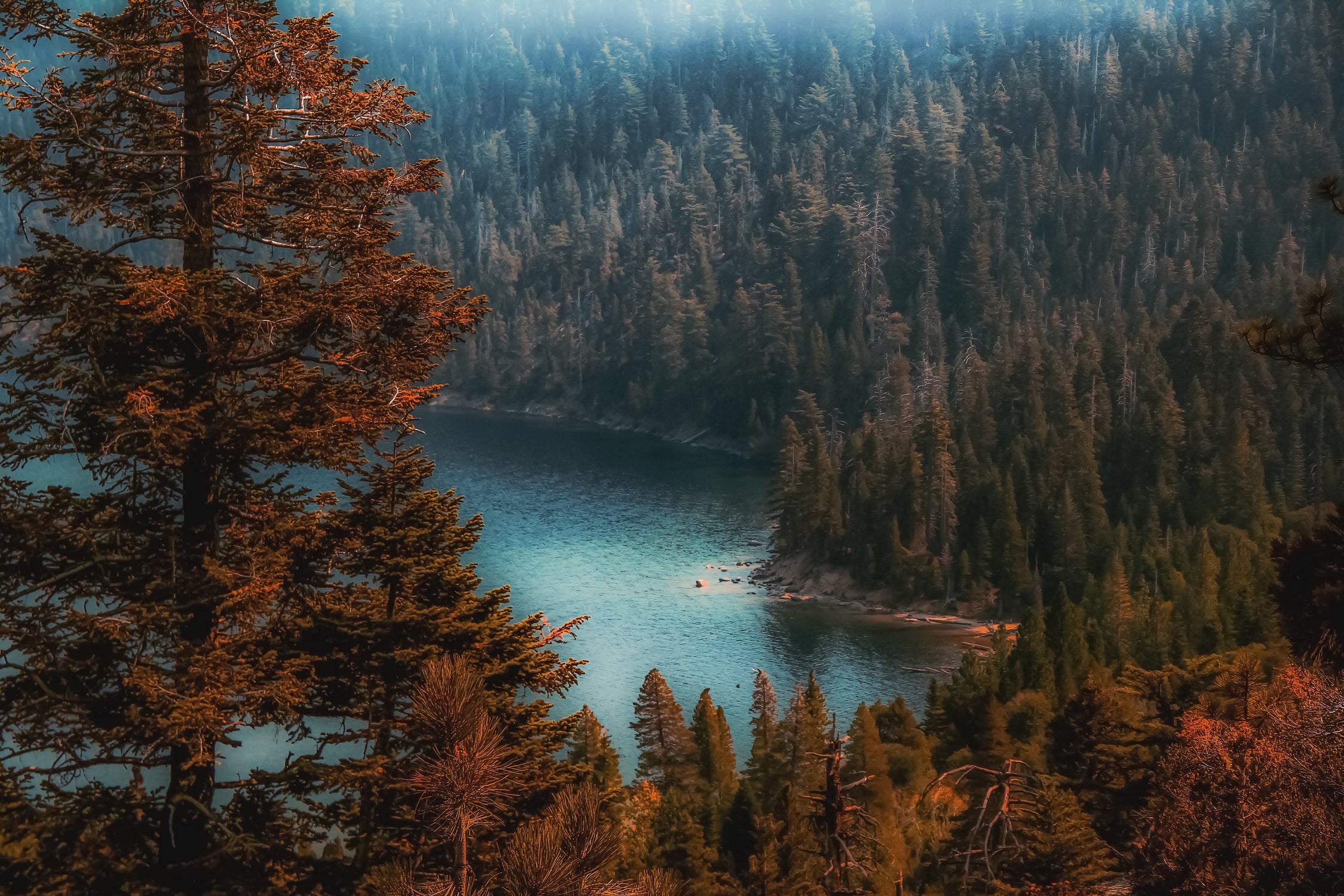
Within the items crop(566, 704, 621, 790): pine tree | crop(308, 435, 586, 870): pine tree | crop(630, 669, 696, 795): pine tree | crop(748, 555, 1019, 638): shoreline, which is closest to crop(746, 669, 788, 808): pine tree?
crop(630, 669, 696, 795): pine tree

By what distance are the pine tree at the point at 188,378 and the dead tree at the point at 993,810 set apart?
7.87 metres

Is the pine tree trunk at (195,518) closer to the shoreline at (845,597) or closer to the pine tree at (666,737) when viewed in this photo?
the pine tree at (666,737)

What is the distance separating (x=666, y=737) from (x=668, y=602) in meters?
54.7

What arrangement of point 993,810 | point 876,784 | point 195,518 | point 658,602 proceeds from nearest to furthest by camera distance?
point 195,518 < point 993,810 < point 876,784 < point 658,602

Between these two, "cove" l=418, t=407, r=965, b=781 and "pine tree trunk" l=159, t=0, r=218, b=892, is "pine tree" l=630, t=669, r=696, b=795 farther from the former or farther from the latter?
"pine tree trunk" l=159, t=0, r=218, b=892

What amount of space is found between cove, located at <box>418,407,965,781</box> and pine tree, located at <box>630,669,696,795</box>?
15325 millimetres

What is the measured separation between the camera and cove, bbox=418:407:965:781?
95062 millimetres

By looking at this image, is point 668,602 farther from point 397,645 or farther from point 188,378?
point 188,378

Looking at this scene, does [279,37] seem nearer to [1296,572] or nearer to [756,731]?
[1296,572]

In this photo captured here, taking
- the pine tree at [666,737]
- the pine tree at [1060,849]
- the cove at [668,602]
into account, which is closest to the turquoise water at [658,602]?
the cove at [668,602]

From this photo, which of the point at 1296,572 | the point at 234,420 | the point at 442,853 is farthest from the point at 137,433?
the point at 1296,572

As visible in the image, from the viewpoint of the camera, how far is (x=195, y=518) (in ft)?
49.9

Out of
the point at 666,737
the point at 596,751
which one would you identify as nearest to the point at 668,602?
the point at 666,737

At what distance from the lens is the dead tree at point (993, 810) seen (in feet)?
38.6
